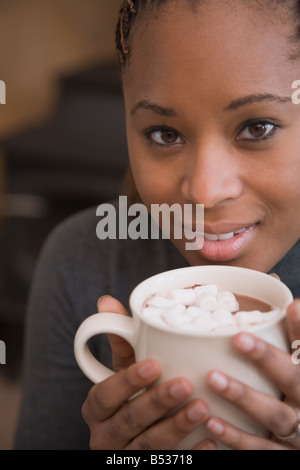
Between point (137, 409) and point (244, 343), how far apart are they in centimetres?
14

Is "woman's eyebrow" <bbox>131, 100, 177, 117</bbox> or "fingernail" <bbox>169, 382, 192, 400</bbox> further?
"woman's eyebrow" <bbox>131, 100, 177, 117</bbox>

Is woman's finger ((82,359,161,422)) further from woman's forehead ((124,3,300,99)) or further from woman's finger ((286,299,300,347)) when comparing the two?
woman's forehead ((124,3,300,99))

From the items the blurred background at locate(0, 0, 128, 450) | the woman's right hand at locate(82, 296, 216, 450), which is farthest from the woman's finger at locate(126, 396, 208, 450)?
the blurred background at locate(0, 0, 128, 450)

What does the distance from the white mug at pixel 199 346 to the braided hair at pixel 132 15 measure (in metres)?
0.26

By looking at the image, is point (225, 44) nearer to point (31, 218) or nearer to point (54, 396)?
point (54, 396)

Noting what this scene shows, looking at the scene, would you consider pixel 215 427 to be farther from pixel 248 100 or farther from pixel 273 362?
pixel 248 100

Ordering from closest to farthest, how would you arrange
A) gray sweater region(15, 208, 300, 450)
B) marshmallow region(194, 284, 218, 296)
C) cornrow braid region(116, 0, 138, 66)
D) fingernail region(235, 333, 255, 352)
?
1. fingernail region(235, 333, 255, 352)
2. marshmallow region(194, 284, 218, 296)
3. cornrow braid region(116, 0, 138, 66)
4. gray sweater region(15, 208, 300, 450)

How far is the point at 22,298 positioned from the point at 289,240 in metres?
1.36

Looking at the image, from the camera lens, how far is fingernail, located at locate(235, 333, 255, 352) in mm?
492

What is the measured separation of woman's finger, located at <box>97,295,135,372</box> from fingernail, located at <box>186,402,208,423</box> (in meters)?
0.13

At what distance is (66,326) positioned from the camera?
1.00 m

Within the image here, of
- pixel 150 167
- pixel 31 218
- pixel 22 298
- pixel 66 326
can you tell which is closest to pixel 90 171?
pixel 31 218

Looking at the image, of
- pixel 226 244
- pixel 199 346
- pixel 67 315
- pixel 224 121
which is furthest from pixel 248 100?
pixel 67 315

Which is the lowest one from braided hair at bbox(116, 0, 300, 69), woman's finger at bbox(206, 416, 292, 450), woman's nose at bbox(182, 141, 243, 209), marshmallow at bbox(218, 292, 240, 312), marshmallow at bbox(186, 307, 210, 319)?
woman's finger at bbox(206, 416, 292, 450)
